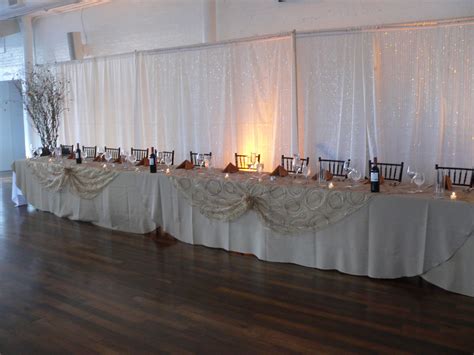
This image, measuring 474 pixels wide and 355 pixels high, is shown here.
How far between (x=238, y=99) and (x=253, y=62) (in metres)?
0.56

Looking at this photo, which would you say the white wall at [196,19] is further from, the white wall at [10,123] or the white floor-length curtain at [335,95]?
the white wall at [10,123]

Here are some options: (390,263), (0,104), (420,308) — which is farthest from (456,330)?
(0,104)

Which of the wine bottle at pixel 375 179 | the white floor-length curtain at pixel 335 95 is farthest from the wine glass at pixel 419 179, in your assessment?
the white floor-length curtain at pixel 335 95

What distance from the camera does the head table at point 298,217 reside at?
11.4 ft

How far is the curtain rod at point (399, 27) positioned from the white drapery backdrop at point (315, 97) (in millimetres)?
39

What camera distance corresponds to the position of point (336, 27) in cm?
573

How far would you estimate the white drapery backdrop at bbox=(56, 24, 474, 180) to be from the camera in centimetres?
491

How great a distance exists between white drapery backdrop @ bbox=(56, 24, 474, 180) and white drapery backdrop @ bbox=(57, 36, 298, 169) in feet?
0.05

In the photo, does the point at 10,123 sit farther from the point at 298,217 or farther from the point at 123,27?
A: the point at 298,217

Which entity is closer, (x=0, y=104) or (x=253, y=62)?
(x=253, y=62)

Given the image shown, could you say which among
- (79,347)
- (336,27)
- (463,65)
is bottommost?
(79,347)

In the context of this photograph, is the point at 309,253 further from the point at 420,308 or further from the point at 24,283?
the point at 24,283

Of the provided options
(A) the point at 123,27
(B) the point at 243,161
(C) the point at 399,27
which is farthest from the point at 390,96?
(A) the point at 123,27

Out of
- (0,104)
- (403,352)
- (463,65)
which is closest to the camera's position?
(403,352)
